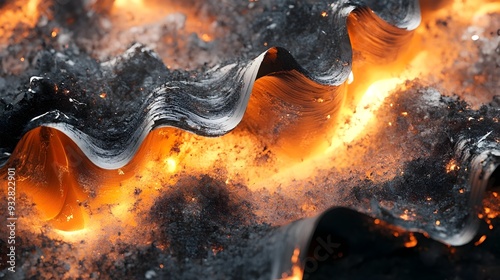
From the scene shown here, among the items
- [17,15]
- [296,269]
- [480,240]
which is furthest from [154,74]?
[480,240]

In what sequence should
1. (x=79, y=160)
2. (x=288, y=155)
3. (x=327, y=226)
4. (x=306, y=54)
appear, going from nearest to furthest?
(x=327, y=226) → (x=79, y=160) → (x=288, y=155) → (x=306, y=54)

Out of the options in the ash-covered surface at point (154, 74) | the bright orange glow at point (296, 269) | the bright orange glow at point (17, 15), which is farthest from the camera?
the bright orange glow at point (17, 15)

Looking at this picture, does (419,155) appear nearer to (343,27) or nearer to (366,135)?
(366,135)

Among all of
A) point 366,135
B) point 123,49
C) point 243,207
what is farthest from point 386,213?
point 123,49

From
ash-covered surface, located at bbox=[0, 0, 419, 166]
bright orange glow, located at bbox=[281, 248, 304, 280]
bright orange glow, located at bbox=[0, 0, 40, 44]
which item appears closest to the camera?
bright orange glow, located at bbox=[281, 248, 304, 280]

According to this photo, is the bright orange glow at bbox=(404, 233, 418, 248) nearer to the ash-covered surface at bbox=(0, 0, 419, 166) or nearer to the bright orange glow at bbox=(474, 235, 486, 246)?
the bright orange glow at bbox=(474, 235, 486, 246)

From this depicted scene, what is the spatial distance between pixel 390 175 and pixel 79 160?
1.10m

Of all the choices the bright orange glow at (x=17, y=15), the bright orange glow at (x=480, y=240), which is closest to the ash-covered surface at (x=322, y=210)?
the bright orange glow at (x=480, y=240)

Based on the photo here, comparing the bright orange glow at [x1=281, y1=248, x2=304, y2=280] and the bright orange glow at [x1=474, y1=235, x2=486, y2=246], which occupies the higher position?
the bright orange glow at [x1=281, y1=248, x2=304, y2=280]

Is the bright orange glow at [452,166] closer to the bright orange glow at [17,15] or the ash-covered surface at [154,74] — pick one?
the ash-covered surface at [154,74]

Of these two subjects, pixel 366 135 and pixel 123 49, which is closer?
pixel 366 135

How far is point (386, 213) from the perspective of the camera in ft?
6.42

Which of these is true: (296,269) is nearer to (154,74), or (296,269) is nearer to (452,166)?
(452,166)

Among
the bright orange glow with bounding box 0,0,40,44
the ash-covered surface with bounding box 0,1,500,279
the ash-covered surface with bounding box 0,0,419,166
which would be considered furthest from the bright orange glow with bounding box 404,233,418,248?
the bright orange glow with bounding box 0,0,40,44
